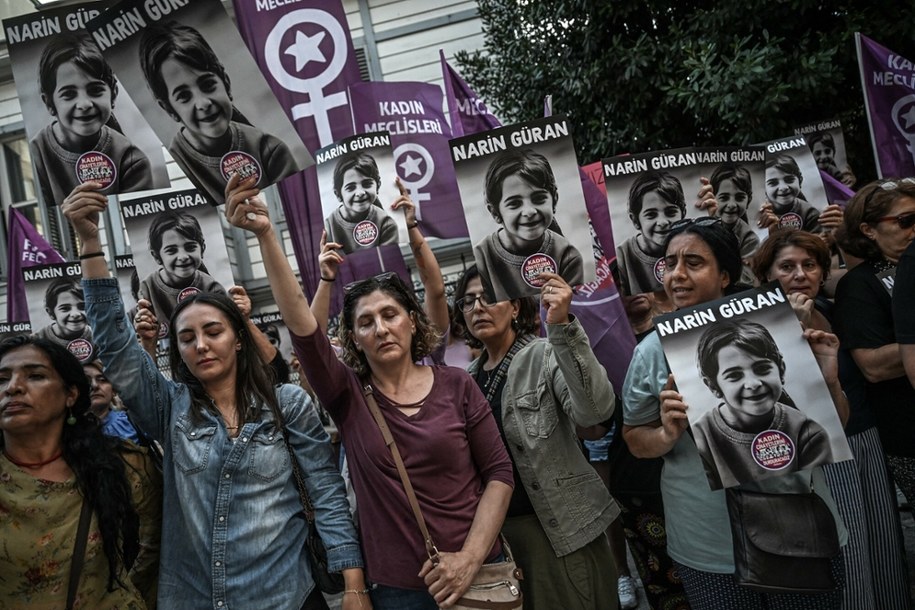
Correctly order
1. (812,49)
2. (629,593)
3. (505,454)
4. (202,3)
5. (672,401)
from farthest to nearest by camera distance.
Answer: (812,49) < (629,593) < (202,3) < (505,454) < (672,401)

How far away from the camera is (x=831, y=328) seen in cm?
330

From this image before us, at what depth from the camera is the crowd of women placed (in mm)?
2488

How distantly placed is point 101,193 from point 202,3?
2.77 ft

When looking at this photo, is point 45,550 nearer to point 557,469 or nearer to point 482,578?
point 482,578

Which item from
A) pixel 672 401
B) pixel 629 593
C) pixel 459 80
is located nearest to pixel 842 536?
pixel 672 401

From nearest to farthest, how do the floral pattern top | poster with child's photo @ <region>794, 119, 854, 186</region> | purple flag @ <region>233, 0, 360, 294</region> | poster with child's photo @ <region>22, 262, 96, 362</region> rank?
the floral pattern top
purple flag @ <region>233, 0, 360, 294</region>
poster with child's photo @ <region>22, 262, 96, 362</region>
poster with child's photo @ <region>794, 119, 854, 186</region>


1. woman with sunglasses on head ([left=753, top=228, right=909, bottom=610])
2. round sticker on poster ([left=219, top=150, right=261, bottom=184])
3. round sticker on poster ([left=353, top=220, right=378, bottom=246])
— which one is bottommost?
woman with sunglasses on head ([left=753, top=228, right=909, bottom=610])

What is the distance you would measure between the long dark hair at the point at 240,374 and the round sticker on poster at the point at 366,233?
1.23 m

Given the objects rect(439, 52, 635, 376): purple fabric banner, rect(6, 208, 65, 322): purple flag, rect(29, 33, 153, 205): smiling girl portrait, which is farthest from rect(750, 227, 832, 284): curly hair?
rect(6, 208, 65, 322): purple flag

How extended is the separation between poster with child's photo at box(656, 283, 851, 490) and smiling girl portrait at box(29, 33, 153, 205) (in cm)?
229

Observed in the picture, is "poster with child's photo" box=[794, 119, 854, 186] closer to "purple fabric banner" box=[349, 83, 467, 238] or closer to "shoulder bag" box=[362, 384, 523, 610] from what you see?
"purple fabric banner" box=[349, 83, 467, 238]

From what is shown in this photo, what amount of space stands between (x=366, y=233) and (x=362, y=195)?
217 mm

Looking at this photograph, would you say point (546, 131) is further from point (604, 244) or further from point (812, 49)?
point (812, 49)

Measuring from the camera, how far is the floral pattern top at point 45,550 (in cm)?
243
